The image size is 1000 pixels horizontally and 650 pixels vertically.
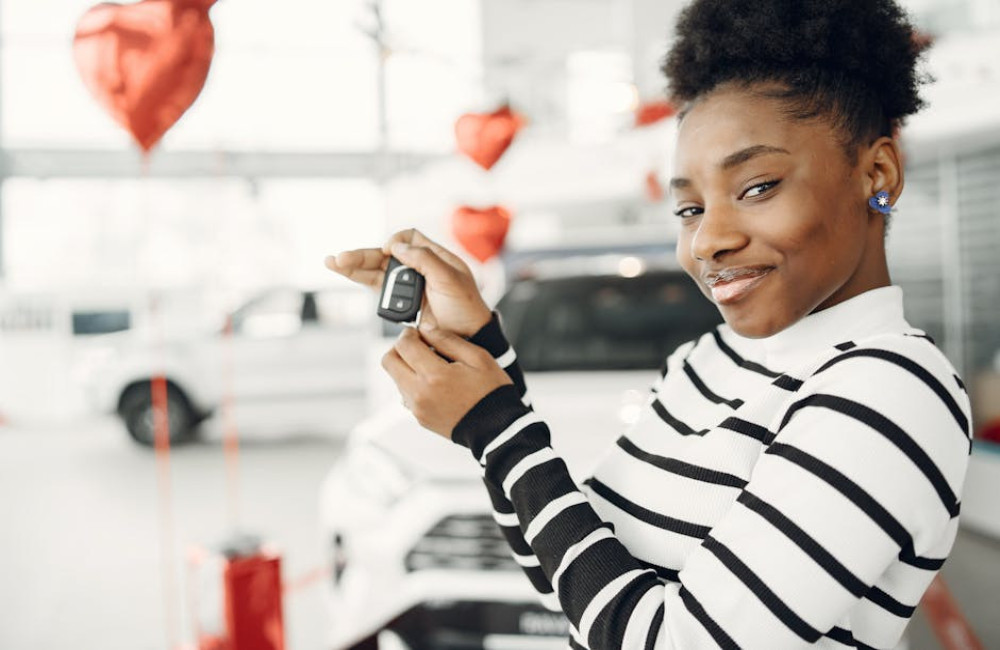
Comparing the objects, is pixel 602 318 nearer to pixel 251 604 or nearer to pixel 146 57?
pixel 251 604

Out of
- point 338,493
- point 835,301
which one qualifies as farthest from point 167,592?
point 835,301

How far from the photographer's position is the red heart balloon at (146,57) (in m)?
1.47

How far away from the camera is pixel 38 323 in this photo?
10.6m

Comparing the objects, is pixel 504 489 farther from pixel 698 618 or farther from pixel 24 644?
pixel 24 644

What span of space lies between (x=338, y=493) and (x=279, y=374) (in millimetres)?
5710

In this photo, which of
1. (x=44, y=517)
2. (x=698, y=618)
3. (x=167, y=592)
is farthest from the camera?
(x=44, y=517)

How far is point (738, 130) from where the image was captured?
0.78 m

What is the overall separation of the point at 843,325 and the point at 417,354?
0.45 metres

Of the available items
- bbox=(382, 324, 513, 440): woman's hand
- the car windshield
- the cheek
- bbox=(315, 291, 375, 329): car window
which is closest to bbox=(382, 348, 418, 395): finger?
bbox=(382, 324, 513, 440): woman's hand

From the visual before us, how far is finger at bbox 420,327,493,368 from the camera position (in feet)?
2.72

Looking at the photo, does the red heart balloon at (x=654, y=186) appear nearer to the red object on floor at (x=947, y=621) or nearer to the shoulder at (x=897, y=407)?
the red object on floor at (x=947, y=621)

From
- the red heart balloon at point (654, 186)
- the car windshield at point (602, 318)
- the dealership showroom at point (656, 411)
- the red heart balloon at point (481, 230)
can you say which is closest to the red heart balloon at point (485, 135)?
the dealership showroom at point (656, 411)

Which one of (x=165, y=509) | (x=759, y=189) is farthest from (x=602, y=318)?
(x=165, y=509)

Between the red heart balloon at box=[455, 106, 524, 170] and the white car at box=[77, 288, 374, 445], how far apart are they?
3.34 metres
